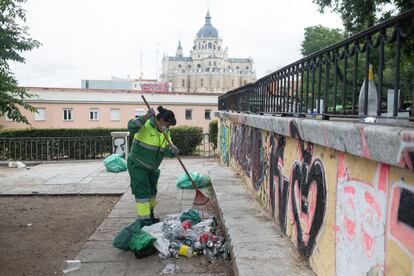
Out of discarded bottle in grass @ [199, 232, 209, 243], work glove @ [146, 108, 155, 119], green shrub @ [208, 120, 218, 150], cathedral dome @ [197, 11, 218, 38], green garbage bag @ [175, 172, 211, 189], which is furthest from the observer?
cathedral dome @ [197, 11, 218, 38]

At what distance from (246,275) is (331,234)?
854mm

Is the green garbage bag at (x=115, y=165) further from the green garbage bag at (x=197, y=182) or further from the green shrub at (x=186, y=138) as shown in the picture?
the green shrub at (x=186, y=138)

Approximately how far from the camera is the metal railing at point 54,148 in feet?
53.8

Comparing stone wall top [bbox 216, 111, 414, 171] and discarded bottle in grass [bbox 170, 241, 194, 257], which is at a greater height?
stone wall top [bbox 216, 111, 414, 171]

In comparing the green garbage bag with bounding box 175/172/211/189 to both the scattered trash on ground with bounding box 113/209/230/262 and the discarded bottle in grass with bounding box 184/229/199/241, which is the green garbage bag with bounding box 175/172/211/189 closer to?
the scattered trash on ground with bounding box 113/209/230/262

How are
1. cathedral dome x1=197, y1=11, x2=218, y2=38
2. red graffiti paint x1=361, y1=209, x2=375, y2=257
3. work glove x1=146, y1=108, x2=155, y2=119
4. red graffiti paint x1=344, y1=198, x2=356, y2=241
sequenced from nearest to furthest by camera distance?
red graffiti paint x1=361, y1=209, x2=375, y2=257, red graffiti paint x1=344, y1=198, x2=356, y2=241, work glove x1=146, y1=108, x2=155, y2=119, cathedral dome x1=197, y1=11, x2=218, y2=38

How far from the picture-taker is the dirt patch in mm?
5371

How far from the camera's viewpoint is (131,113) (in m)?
44.9

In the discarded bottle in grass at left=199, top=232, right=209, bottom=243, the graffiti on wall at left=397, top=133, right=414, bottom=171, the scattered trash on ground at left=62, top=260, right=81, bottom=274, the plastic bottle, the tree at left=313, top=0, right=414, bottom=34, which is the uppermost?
the tree at left=313, top=0, right=414, bottom=34

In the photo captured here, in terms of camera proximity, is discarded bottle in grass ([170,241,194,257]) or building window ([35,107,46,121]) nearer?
discarded bottle in grass ([170,241,194,257])

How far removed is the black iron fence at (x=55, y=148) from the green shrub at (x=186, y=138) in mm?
658

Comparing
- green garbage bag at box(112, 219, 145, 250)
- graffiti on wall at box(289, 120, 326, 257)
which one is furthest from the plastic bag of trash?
graffiti on wall at box(289, 120, 326, 257)

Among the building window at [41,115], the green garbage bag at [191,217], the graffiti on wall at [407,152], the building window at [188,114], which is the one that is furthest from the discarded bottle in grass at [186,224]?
the building window at [188,114]

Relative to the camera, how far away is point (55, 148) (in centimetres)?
1675
